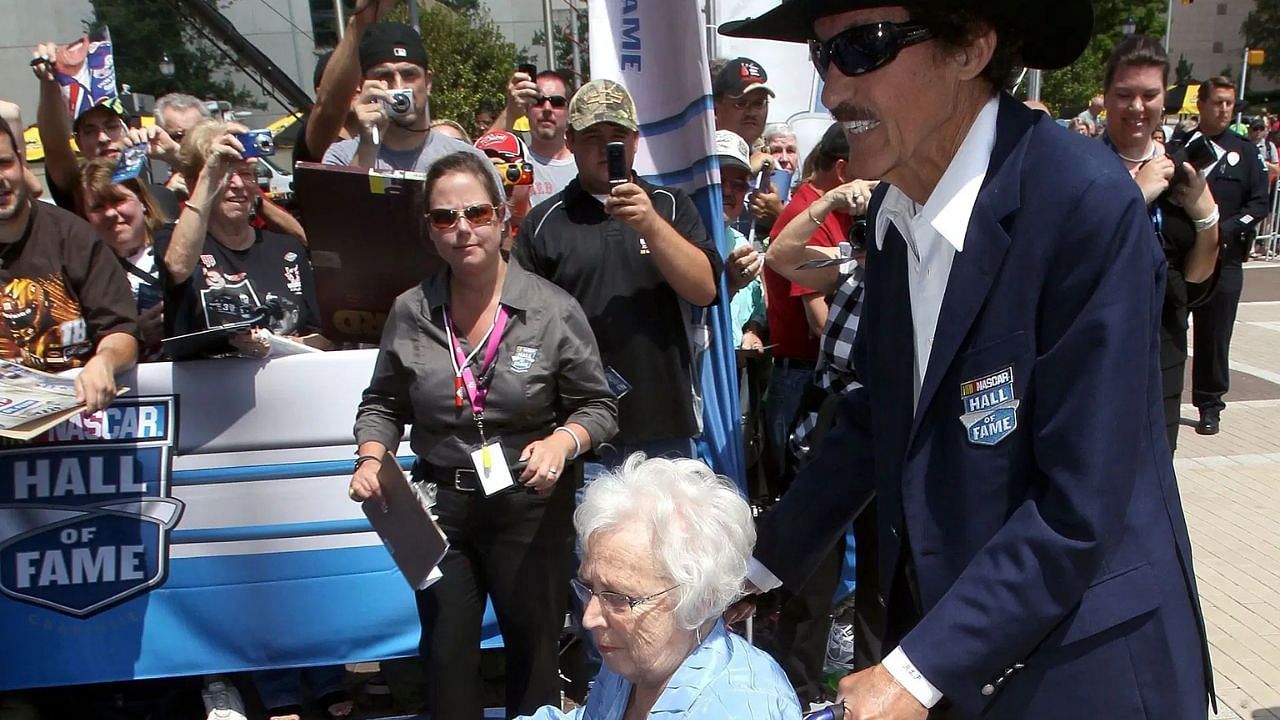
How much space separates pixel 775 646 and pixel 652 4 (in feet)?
7.92

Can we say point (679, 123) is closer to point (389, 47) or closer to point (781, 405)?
point (781, 405)

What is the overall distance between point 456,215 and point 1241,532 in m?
4.32

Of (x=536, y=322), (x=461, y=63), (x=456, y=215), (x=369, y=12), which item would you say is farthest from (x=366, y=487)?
(x=461, y=63)

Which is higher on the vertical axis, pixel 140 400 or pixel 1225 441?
pixel 140 400

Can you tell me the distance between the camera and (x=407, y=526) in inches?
105

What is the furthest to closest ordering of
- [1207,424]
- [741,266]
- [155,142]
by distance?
[1207,424] < [155,142] < [741,266]

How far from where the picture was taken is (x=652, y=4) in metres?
3.54

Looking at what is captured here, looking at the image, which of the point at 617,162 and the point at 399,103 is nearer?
the point at 617,162

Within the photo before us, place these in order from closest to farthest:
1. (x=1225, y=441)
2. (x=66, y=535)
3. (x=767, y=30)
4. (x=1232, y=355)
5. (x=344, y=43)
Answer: (x=767, y=30), (x=66, y=535), (x=344, y=43), (x=1225, y=441), (x=1232, y=355)

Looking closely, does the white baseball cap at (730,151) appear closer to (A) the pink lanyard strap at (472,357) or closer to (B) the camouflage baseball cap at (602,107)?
(B) the camouflage baseball cap at (602,107)

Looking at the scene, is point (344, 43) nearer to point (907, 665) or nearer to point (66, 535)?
point (66, 535)

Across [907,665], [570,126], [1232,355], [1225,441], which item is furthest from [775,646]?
[1232,355]

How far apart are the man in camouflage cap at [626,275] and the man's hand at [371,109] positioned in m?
0.83

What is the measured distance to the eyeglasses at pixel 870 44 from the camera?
153 centimetres
